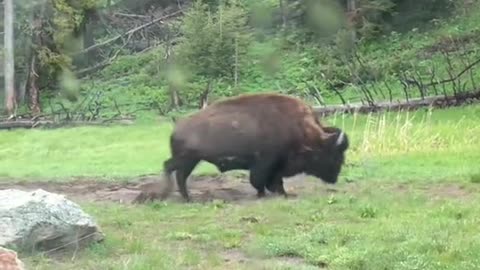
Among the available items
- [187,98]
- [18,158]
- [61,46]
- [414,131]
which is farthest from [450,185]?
[61,46]

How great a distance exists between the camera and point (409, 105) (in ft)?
80.4

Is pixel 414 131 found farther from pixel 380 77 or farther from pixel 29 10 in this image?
pixel 29 10

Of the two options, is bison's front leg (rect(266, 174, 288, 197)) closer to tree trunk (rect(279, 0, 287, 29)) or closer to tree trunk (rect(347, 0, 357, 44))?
tree trunk (rect(279, 0, 287, 29))

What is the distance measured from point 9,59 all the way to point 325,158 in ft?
69.5

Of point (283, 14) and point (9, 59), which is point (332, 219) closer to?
point (283, 14)

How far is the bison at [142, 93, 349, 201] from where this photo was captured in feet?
42.2

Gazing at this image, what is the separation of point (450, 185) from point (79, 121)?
16642 mm

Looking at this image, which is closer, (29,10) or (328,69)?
(328,69)

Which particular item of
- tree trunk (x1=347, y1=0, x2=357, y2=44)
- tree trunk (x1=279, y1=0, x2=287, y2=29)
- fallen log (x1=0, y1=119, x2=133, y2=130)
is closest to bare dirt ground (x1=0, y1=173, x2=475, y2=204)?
tree trunk (x1=279, y1=0, x2=287, y2=29)

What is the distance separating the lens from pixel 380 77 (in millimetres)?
29828

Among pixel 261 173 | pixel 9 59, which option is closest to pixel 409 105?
pixel 261 173

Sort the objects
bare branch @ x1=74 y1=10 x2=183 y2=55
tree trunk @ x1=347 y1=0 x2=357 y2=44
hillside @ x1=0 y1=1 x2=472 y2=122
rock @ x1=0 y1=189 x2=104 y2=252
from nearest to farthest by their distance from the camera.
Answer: rock @ x1=0 y1=189 x2=104 y2=252, tree trunk @ x1=347 y1=0 x2=357 y2=44, hillside @ x1=0 y1=1 x2=472 y2=122, bare branch @ x1=74 y1=10 x2=183 y2=55

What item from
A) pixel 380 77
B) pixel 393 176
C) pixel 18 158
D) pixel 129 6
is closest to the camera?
pixel 393 176

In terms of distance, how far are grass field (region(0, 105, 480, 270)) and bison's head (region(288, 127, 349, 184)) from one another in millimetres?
251
